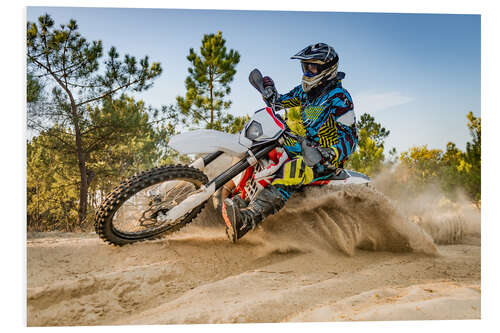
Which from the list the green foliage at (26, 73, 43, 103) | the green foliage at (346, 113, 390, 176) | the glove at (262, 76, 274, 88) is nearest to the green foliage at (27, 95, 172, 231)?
the green foliage at (26, 73, 43, 103)

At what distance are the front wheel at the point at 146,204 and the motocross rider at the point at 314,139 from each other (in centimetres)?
33

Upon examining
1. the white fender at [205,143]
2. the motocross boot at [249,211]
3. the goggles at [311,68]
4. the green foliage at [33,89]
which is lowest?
the motocross boot at [249,211]

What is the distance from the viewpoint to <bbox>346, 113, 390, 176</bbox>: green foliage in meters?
4.24

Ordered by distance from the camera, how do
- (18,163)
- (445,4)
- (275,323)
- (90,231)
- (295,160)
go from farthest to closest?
(90,231) → (445,4) → (295,160) → (18,163) → (275,323)

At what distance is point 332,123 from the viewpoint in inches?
119

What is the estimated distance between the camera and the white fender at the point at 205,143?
8.02 ft

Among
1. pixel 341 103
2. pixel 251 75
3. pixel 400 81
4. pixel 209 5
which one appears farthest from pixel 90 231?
pixel 400 81

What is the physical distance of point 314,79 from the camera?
3008mm

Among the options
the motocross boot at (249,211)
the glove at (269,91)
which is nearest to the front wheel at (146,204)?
the motocross boot at (249,211)

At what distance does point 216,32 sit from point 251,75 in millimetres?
510

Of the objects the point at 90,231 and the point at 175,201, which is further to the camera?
the point at 90,231

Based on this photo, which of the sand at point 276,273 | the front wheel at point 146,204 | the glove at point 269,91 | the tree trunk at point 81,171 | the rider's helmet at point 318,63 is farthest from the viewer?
the tree trunk at point 81,171

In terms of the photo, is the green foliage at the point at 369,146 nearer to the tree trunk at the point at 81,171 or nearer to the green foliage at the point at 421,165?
the green foliage at the point at 421,165
